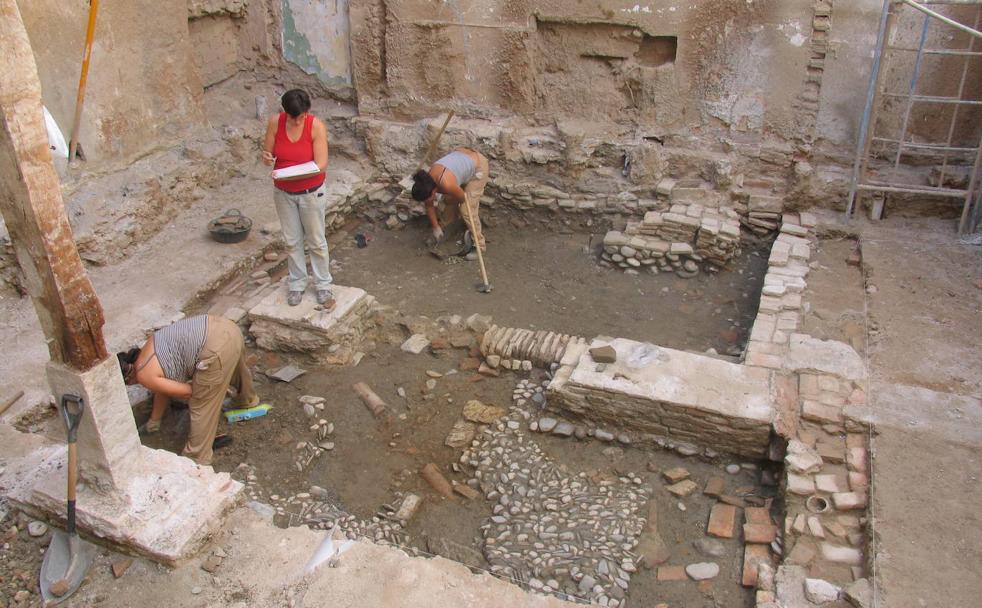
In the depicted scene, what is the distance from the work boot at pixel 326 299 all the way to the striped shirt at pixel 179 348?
4.80 feet

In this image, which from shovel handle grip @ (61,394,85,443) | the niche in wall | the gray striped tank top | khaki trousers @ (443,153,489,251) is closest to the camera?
shovel handle grip @ (61,394,85,443)

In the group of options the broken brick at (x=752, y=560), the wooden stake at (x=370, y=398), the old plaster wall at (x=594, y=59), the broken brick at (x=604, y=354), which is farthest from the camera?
the old plaster wall at (x=594, y=59)

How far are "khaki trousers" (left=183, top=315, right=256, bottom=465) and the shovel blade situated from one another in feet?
3.72

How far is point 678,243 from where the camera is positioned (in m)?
7.89

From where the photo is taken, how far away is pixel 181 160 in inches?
324

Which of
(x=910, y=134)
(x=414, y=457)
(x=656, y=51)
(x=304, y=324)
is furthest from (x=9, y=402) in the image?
(x=910, y=134)

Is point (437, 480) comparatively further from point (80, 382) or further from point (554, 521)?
point (80, 382)

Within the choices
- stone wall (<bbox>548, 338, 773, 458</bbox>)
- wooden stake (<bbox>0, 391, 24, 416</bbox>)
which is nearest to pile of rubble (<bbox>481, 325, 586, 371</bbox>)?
stone wall (<bbox>548, 338, 773, 458</bbox>)

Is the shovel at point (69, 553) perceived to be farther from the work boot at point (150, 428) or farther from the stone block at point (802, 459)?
the stone block at point (802, 459)

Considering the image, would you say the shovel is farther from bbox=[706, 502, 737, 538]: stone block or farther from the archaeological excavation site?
bbox=[706, 502, 737, 538]: stone block

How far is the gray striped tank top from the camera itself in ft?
26.0

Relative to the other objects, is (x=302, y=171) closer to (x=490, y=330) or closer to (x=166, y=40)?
(x=490, y=330)

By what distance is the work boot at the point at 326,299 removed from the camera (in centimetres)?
662

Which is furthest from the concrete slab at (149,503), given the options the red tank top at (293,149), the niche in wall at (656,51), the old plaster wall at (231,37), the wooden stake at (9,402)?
the niche in wall at (656,51)
